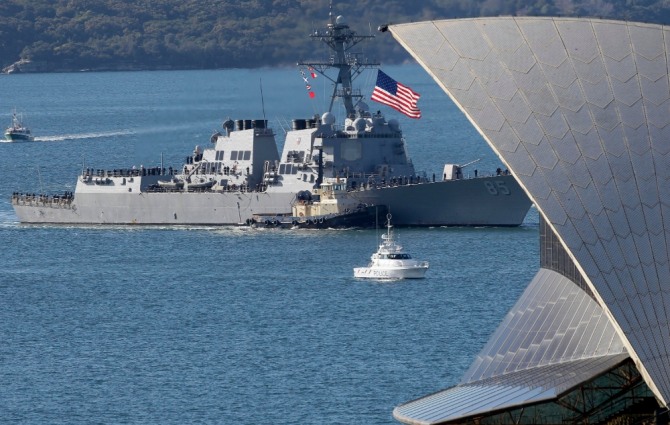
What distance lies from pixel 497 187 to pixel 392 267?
20064 millimetres

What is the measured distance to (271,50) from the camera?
11781 centimetres

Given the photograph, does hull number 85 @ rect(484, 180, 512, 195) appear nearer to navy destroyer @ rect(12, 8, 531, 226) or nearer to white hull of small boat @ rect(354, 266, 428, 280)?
navy destroyer @ rect(12, 8, 531, 226)

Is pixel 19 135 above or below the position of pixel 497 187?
above

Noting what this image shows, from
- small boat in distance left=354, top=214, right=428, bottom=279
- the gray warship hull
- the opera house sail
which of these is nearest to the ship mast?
the gray warship hull

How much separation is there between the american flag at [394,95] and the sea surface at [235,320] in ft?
21.2

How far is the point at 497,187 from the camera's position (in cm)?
9331

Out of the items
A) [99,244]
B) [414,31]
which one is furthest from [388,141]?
[414,31]

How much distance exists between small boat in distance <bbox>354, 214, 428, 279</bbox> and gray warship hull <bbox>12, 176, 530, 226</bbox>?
1846cm

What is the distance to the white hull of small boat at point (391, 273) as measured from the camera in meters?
74.0

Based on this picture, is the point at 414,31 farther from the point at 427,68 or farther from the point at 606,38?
the point at 606,38

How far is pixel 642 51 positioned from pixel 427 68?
487 cm

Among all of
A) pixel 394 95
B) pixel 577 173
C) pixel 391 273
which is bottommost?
pixel 391 273

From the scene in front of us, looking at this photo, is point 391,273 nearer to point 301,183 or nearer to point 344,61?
point 301,183

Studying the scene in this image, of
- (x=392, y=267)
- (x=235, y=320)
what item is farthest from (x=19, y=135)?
(x=235, y=320)
